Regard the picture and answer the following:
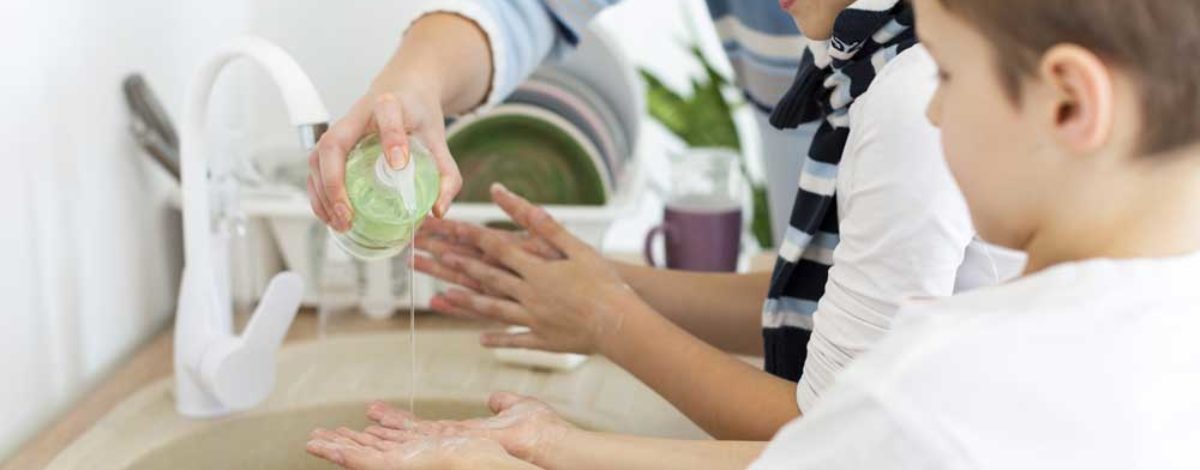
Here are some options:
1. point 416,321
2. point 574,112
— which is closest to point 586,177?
point 574,112

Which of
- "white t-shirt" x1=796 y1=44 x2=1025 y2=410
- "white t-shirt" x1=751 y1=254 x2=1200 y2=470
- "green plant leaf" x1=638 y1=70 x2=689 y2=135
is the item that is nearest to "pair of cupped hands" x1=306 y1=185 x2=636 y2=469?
"white t-shirt" x1=796 y1=44 x2=1025 y2=410

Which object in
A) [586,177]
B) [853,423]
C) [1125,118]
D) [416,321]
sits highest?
[1125,118]

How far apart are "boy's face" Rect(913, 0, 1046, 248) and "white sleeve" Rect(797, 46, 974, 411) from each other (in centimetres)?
15

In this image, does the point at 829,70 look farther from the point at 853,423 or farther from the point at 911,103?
the point at 853,423

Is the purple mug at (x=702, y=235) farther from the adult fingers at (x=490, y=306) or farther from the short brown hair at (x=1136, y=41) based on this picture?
the short brown hair at (x=1136, y=41)

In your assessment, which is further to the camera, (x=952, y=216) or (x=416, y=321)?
(x=416, y=321)

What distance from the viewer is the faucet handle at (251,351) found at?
1.14 meters

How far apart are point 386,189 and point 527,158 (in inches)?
21.0

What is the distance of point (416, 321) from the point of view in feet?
4.71

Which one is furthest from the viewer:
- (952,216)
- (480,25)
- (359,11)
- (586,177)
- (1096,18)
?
(359,11)

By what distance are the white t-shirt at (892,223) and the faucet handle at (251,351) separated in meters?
0.48

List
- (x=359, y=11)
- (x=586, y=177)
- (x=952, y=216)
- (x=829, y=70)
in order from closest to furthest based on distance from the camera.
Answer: (x=952, y=216) → (x=829, y=70) → (x=586, y=177) → (x=359, y=11)

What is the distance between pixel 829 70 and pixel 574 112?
1.86 ft

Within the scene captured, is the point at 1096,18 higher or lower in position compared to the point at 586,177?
higher
